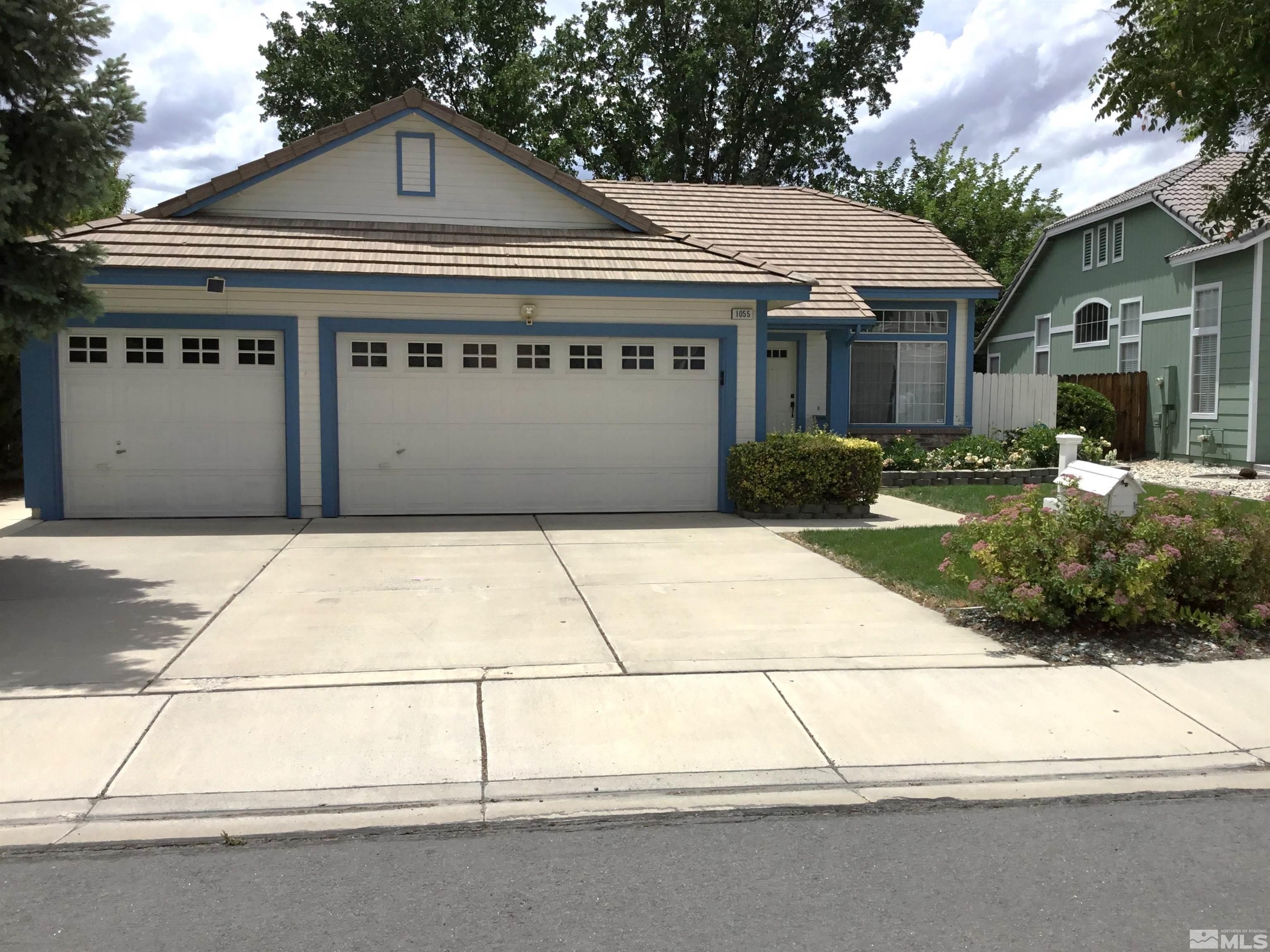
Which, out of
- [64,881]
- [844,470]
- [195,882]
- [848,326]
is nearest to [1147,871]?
[195,882]

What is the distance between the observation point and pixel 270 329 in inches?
493

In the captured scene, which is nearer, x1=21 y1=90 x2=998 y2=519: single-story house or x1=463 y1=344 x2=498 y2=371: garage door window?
x1=21 y1=90 x2=998 y2=519: single-story house

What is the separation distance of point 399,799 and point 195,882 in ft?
3.21

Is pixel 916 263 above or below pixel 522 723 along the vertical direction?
above

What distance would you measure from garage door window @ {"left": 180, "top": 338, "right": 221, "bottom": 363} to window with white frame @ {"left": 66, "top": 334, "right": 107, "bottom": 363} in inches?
35.4

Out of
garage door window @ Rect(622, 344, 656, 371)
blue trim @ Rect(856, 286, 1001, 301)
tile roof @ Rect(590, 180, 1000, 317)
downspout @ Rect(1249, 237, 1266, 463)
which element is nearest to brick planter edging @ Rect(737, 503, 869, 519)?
garage door window @ Rect(622, 344, 656, 371)

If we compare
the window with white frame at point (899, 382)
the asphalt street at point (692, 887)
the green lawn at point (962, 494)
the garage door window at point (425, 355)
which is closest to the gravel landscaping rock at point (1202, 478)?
the green lawn at point (962, 494)

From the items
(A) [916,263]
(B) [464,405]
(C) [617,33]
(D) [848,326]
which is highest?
(C) [617,33]

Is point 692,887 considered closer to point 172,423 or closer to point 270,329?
point 270,329

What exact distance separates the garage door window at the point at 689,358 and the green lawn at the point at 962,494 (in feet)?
12.2

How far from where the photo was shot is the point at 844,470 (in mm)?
12859

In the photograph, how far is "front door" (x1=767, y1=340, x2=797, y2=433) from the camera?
57.0 ft

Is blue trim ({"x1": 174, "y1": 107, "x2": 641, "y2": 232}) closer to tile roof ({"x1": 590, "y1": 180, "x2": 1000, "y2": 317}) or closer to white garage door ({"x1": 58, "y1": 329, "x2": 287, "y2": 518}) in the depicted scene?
white garage door ({"x1": 58, "y1": 329, "x2": 287, "y2": 518})

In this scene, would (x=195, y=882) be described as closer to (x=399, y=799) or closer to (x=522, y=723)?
(x=399, y=799)
